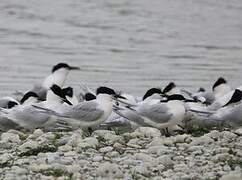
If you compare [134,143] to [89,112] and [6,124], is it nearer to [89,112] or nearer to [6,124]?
[89,112]

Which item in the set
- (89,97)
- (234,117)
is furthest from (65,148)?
(89,97)

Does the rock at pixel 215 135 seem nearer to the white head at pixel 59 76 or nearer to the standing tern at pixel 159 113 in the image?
the standing tern at pixel 159 113

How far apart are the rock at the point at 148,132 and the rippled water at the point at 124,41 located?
4.09m

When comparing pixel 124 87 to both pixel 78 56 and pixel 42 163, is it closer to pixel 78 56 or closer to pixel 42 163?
pixel 78 56

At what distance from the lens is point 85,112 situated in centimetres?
866

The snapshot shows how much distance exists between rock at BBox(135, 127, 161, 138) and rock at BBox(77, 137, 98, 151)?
0.81m

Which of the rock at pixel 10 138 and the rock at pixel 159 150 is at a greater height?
the rock at pixel 10 138

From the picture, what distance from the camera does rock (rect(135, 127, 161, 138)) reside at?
8344mm

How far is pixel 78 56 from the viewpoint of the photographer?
1631 cm

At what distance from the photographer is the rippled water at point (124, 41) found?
46.8 ft

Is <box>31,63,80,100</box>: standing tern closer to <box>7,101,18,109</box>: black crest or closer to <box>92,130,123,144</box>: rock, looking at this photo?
<box>7,101,18,109</box>: black crest

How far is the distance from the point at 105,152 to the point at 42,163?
78 cm

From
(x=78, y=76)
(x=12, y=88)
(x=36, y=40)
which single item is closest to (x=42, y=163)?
(x=12, y=88)

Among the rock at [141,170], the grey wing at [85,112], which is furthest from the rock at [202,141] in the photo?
the grey wing at [85,112]
